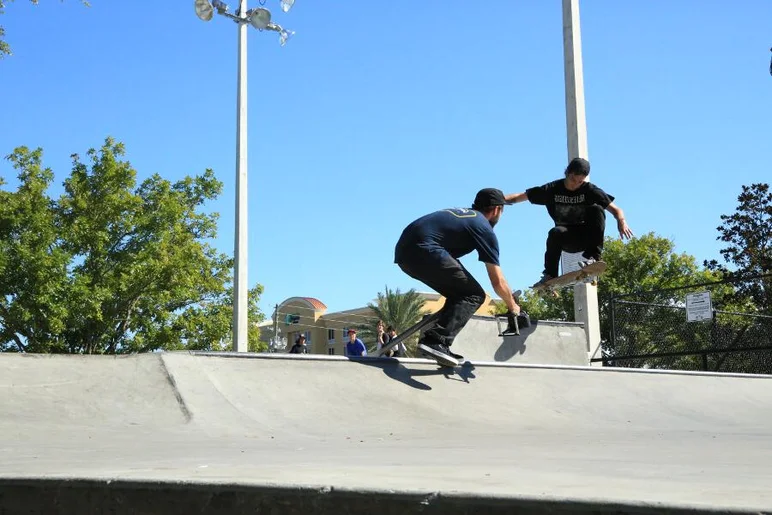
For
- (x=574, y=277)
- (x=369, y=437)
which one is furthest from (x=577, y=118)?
(x=369, y=437)

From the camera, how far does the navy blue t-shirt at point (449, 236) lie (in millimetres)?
5984

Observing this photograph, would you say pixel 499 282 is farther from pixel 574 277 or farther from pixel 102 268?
pixel 102 268

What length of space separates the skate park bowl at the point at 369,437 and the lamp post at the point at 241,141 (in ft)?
39.2

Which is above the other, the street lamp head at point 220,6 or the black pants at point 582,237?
the street lamp head at point 220,6

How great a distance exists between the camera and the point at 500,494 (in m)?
1.77

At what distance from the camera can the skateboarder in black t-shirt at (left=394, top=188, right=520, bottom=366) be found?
596 cm

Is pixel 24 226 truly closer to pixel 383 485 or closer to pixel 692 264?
pixel 383 485

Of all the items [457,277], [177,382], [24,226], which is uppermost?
[24,226]

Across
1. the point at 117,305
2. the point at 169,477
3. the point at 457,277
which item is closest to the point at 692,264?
the point at 117,305

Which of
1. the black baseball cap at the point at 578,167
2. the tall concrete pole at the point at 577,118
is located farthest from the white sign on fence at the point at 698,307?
the black baseball cap at the point at 578,167

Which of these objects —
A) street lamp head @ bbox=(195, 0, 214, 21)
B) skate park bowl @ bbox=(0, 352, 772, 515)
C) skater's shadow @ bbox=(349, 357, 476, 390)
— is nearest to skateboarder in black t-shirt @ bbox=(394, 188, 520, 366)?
skater's shadow @ bbox=(349, 357, 476, 390)

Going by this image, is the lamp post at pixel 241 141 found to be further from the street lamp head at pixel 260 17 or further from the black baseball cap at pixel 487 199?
the black baseball cap at pixel 487 199

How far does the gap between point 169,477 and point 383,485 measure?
66 centimetres

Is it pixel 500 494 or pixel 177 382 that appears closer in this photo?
pixel 500 494
